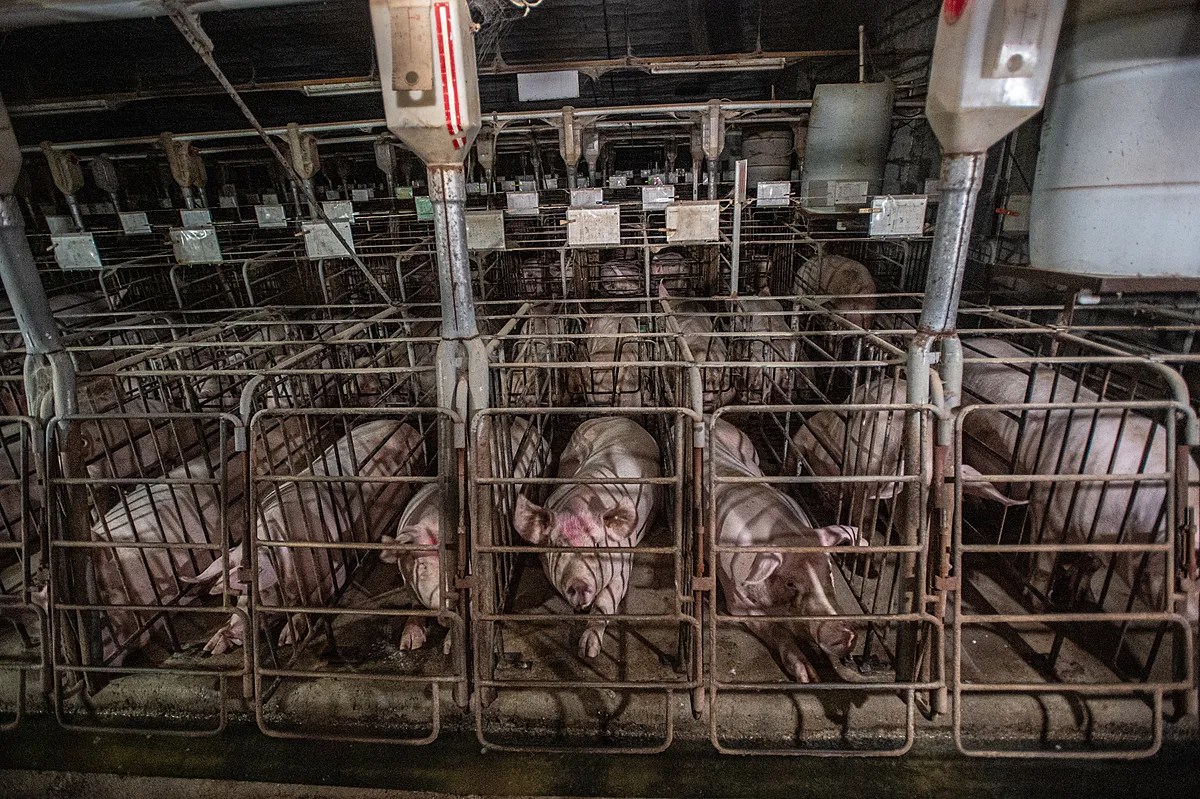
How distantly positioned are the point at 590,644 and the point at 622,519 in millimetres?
758

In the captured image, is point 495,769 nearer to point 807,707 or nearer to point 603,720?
point 603,720

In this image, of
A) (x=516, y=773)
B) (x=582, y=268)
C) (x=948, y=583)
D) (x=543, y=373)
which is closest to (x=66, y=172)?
(x=582, y=268)

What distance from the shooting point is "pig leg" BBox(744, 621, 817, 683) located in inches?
132

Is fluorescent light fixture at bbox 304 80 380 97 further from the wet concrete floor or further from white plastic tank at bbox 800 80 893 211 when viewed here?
the wet concrete floor

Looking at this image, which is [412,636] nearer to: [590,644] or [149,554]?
[590,644]

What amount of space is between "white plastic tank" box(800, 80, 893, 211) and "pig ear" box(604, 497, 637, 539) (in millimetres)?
5468

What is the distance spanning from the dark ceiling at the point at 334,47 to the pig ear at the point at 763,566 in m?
8.79

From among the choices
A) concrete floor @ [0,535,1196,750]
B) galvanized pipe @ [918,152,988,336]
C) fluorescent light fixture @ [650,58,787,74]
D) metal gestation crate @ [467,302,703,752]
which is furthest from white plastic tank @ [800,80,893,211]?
concrete floor @ [0,535,1196,750]

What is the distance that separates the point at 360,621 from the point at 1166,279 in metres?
5.93

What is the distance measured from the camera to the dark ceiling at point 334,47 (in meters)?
11.0

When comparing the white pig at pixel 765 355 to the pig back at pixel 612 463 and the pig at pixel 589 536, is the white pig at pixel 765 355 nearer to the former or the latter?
the pig back at pixel 612 463

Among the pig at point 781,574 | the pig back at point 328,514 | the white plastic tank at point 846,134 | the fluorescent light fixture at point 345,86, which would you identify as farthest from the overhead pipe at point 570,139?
the pig at point 781,574

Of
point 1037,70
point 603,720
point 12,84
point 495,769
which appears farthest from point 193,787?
point 12,84

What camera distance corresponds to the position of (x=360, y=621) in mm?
4004
